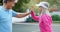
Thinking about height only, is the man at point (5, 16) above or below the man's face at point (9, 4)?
below

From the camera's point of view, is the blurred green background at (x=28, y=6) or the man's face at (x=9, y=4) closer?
the man's face at (x=9, y=4)

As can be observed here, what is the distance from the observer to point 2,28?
3.52 metres

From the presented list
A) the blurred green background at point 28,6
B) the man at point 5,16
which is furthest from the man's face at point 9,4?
the blurred green background at point 28,6

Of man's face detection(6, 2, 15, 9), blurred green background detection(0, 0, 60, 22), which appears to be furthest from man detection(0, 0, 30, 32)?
blurred green background detection(0, 0, 60, 22)

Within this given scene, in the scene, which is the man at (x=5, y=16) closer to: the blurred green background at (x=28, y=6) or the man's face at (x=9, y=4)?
the man's face at (x=9, y=4)

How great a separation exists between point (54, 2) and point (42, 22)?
77.8ft

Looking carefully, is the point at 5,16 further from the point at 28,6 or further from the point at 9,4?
the point at 28,6

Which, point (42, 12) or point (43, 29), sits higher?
point (42, 12)

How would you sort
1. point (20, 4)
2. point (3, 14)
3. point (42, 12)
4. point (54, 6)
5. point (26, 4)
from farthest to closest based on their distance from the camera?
point (54, 6), point (26, 4), point (20, 4), point (42, 12), point (3, 14)

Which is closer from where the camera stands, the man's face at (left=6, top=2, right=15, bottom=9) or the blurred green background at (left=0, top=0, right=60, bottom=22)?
the man's face at (left=6, top=2, right=15, bottom=9)

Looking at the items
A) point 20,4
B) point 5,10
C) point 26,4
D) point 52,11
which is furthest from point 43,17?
point 52,11

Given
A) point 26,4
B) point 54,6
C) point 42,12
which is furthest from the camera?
point 54,6

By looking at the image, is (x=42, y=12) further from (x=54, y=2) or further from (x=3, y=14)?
(x=54, y=2)

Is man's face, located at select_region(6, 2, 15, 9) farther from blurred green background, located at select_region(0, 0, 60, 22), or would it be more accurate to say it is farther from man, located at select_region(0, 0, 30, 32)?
blurred green background, located at select_region(0, 0, 60, 22)
